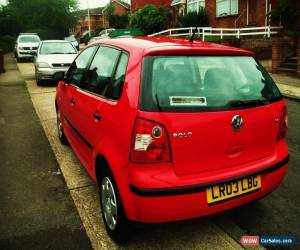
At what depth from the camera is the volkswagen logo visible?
3146 mm

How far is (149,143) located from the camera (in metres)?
2.94

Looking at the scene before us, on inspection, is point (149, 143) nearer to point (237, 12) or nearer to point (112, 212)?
point (112, 212)

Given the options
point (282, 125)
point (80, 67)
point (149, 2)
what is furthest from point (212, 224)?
point (149, 2)

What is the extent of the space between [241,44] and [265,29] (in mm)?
2351

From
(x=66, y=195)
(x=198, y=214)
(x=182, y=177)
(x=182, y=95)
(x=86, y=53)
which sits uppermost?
(x=86, y=53)

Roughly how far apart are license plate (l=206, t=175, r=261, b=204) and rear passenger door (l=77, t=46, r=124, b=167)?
44.0 inches

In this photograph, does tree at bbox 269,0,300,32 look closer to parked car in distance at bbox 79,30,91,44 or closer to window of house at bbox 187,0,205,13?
window of house at bbox 187,0,205,13

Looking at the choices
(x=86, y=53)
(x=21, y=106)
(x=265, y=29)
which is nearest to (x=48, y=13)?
(x=265, y=29)

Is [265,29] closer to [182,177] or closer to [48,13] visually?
[182,177]

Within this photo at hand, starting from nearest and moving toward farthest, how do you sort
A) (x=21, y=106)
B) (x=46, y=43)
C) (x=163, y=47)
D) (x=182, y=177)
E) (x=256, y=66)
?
1. (x=182, y=177)
2. (x=163, y=47)
3. (x=256, y=66)
4. (x=21, y=106)
5. (x=46, y=43)

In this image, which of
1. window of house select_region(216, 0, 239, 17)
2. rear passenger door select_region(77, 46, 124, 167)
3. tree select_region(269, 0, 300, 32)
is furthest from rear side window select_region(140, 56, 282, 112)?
window of house select_region(216, 0, 239, 17)

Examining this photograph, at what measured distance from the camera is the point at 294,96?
1045cm

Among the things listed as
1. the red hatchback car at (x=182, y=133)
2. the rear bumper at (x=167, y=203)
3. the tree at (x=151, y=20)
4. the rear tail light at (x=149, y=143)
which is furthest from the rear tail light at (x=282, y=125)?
the tree at (x=151, y=20)

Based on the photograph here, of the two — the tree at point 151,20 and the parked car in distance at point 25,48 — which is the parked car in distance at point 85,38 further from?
the parked car in distance at point 25,48
